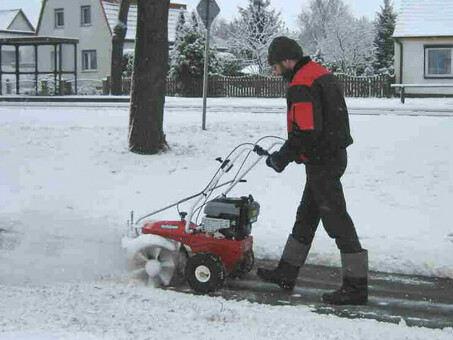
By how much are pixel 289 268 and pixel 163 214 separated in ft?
10.7

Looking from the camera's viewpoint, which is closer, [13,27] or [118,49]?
[118,49]

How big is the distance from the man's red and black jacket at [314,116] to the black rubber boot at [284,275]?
1019 mm

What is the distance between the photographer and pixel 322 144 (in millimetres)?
5770

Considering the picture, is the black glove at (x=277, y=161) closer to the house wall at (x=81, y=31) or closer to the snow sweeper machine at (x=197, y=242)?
the snow sweeper machine at (x=197, y=242)

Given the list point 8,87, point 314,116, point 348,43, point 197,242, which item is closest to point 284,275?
point 197,242

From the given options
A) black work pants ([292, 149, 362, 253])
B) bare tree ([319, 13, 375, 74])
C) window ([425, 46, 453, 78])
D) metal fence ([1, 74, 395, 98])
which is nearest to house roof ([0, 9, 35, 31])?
bare tree ([319, 13, 375, 74])

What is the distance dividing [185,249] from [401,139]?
7061mm

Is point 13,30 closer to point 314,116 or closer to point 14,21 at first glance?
point 14,21

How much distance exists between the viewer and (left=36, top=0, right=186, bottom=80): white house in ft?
155

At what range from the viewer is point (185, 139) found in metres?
13.1

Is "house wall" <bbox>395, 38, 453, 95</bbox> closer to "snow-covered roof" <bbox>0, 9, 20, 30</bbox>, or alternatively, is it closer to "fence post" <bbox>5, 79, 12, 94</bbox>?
"fence post" <bbox>5, 79, 12, 94</bbox>

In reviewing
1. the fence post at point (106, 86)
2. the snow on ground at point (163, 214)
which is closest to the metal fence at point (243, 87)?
the fence post at point (106, 86)

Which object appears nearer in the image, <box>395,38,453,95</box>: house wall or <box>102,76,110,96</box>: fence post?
<box>395,38,453,95</box>: house wall

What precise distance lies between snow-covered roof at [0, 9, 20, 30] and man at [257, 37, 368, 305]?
188 ft
